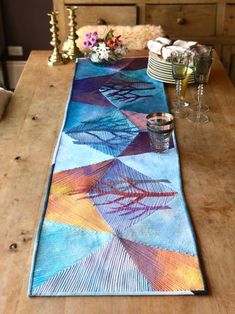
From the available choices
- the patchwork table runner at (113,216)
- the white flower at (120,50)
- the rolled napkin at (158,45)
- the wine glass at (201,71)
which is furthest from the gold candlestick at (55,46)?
the wine glass at (201,71)

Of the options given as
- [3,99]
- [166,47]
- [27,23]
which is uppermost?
[166,47]

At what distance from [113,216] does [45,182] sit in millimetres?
254

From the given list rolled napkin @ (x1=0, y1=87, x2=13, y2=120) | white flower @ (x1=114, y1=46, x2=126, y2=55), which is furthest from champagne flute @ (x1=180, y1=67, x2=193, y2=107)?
rolled napkin @ (x1=0, y1=87, x2=13, y2=120)

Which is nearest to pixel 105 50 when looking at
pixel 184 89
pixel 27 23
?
pixel 184 89

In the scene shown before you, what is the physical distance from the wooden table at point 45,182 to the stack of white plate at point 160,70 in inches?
2.6

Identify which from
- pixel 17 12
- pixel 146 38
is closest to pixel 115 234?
pixel 146 38

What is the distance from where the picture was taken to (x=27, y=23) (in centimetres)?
356

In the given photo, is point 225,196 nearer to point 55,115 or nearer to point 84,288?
point 84,288

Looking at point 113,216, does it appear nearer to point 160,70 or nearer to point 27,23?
point 160,70

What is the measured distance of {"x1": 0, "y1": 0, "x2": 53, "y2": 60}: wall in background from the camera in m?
3.50

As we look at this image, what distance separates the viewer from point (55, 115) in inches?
70.3

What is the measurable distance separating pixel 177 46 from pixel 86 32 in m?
0.64

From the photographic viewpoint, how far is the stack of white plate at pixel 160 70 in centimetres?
202

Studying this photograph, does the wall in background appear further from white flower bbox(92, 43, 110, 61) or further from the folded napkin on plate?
the folded napkin on plate
